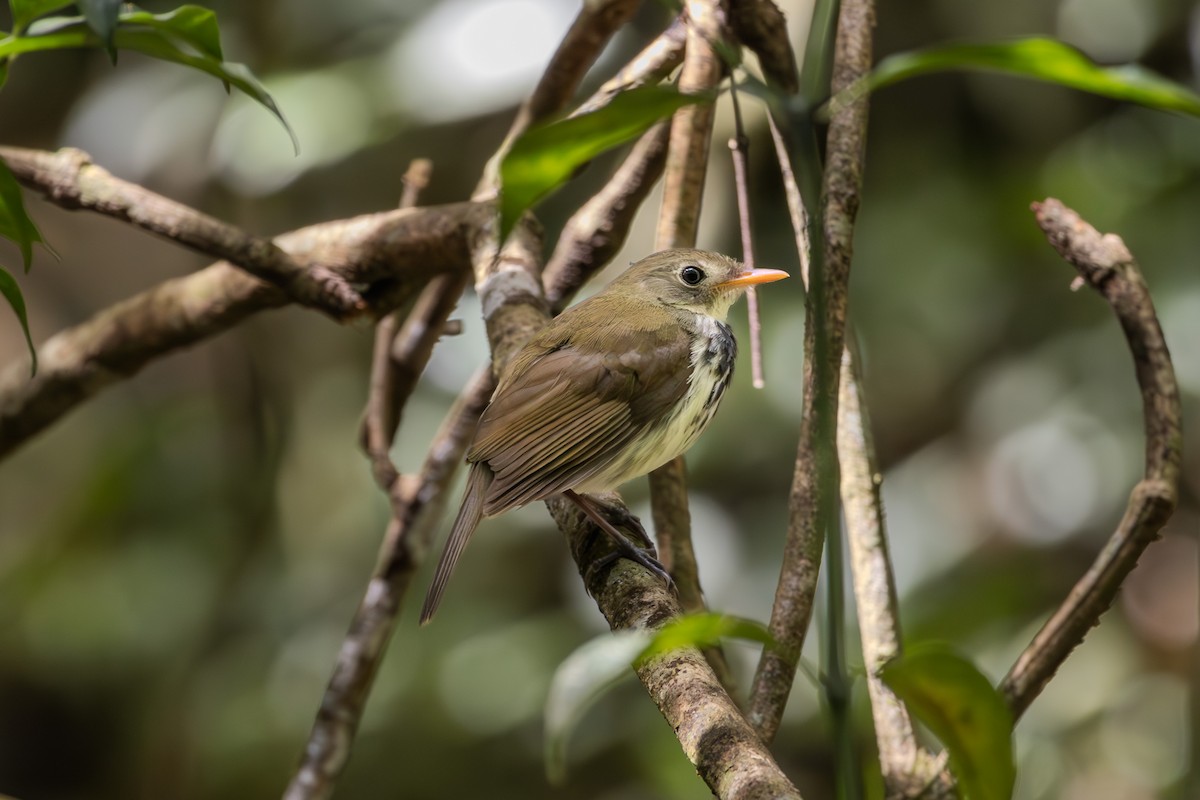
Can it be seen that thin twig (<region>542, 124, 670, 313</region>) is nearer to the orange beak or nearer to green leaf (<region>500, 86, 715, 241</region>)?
the orange beak

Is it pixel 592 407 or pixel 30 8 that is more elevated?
pixel 30 8

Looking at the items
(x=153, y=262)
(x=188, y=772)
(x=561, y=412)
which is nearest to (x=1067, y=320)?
(x=561, y=412)

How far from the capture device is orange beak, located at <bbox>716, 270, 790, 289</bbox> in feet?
10.8

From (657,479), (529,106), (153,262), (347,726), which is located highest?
(153,262)

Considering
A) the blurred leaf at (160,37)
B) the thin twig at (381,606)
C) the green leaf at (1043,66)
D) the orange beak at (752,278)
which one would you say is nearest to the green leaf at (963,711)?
the green leaf at (1043,66)

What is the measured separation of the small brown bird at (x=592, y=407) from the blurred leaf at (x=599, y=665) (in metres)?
1.29

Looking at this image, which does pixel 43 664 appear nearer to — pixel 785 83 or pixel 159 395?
pixel 159 395

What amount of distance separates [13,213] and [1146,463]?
1983mm

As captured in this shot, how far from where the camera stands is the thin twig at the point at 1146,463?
2.09m

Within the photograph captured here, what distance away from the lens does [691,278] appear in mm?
3381

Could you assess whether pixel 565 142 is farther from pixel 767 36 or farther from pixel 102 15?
pixel 767 36

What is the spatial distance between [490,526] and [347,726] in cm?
169

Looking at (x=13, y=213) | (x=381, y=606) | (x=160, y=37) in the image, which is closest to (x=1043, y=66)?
(x=160, y=37)

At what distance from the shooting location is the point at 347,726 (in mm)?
3346
